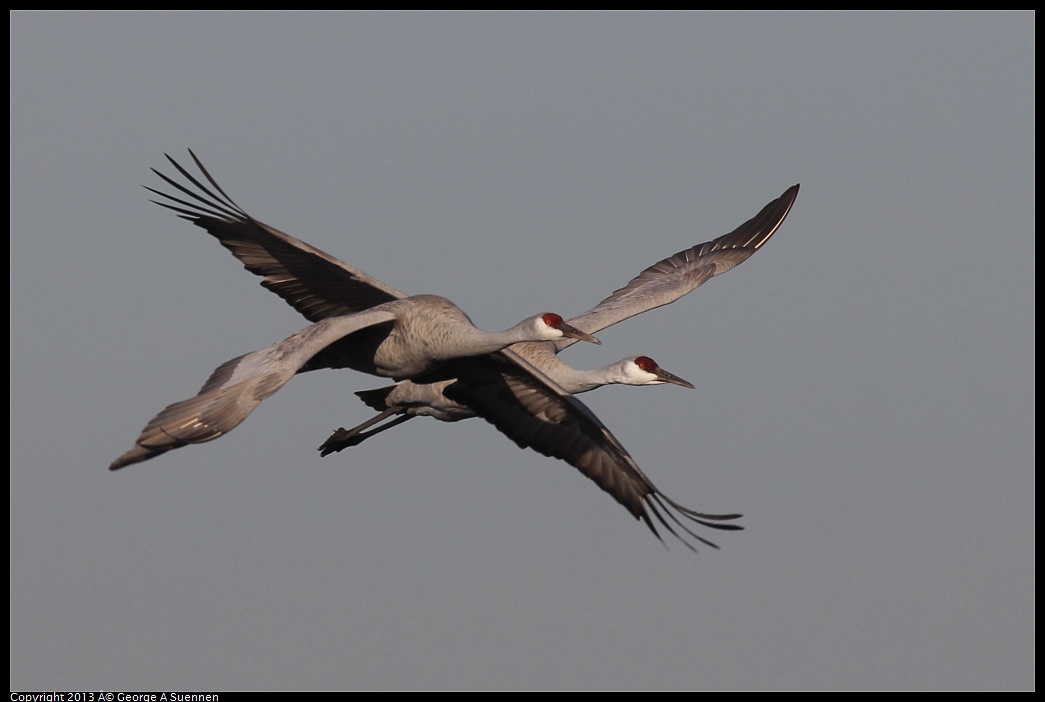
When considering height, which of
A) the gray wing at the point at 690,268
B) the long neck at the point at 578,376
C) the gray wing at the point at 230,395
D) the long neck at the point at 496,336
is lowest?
the gray wing at the point at 230,395

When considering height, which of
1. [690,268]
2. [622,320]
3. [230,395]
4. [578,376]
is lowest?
[230,395]

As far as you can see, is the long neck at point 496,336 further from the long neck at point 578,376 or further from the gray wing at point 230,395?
the long neck at point 578,376

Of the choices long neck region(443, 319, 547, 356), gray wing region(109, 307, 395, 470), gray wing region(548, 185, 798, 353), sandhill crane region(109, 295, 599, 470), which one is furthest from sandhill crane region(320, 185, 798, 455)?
gray wing region(109, 307, 395, 470)

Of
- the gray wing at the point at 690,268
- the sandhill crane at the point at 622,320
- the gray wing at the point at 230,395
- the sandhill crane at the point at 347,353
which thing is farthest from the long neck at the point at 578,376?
the gray wing at the point at 230,395

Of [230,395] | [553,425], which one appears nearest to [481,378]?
[553,425]

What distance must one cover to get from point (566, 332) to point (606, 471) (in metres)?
2.33

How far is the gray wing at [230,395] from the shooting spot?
34.8ft

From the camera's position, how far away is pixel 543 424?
47.5 feet

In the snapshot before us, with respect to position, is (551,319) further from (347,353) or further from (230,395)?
(230,395)

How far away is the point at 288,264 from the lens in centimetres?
1355

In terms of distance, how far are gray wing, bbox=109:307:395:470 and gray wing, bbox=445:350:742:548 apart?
251 cm

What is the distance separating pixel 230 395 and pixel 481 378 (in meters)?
3.61

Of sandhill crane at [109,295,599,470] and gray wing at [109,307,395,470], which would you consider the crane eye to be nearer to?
sandhill crane at [109,295,599,470]

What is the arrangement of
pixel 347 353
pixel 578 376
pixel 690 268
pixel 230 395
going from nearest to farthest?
pixel 230 395 → pixel 347 353 → pixel 578 376 → pixel 690 268
